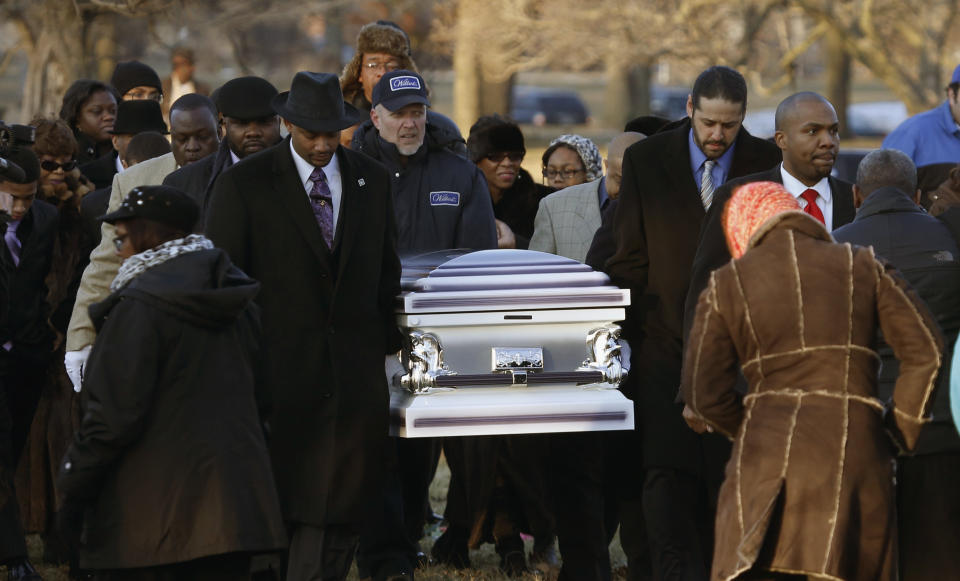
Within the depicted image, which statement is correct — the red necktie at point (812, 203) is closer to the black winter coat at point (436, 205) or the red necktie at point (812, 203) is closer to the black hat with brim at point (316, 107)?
the black winter coat at point (436, 205)

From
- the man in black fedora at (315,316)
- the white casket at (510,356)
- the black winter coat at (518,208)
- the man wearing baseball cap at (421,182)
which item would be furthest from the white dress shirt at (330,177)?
the black winter coat at (518,208)

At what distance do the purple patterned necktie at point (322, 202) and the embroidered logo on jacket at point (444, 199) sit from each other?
1163mm

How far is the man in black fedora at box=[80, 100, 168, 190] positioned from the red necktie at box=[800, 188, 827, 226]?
3689 mm

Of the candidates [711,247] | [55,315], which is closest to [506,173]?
[55,315]

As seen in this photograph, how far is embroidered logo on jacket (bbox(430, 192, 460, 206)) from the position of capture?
25.2 feet

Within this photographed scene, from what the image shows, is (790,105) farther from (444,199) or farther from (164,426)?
(164,426)

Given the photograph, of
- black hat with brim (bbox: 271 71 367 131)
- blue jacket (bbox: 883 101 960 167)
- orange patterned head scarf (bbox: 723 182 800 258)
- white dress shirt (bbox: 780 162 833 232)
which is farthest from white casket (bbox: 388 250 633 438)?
blue jacket (bbox: 883 101 960 167)

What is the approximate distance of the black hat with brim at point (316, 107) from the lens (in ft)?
21.3

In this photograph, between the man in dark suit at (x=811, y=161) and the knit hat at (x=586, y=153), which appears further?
the knit hat at (x=586, y=153)

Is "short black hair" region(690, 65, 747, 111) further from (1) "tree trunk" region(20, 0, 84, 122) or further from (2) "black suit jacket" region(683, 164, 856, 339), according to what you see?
(1) "tree trunk" region(20, 0, 84, 122)

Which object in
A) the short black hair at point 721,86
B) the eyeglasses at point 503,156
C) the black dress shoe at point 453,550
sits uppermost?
the short black hair at point 721,86

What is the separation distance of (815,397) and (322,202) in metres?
2.30

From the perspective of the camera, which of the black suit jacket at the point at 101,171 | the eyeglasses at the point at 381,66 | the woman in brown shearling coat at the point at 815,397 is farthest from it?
the black suit jacket at the point at 101,171

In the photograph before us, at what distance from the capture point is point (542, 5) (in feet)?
95.1
